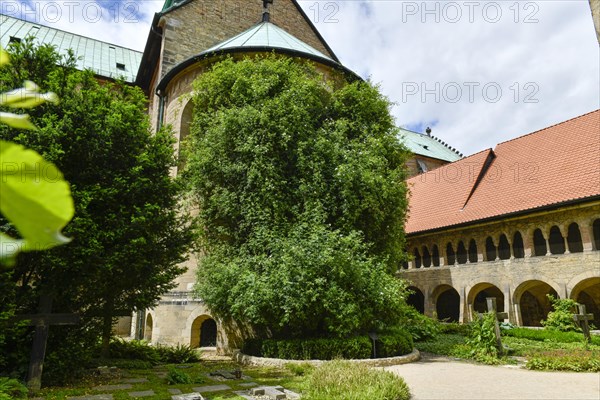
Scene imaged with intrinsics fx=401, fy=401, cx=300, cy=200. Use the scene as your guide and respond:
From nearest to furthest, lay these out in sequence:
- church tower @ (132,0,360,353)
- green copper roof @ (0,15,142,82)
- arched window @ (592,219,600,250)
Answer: church tower @ (132,0,360,353) < arched window @ (592,219,600,250) < green copper roof @ (0,15,142,82)

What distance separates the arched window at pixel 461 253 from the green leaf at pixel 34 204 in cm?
2017

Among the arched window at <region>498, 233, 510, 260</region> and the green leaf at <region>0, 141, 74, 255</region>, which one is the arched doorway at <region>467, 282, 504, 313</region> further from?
the green leaf at <region>0, 141, 74, 255</region>

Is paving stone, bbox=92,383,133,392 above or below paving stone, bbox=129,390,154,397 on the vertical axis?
below

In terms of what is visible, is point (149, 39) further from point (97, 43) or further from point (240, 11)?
point (97, 43)

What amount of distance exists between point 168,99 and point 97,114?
30.7 feet

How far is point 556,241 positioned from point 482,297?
17.6ft

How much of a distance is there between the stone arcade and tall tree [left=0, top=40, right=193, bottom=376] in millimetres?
4325

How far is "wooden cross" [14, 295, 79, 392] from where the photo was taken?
653cm

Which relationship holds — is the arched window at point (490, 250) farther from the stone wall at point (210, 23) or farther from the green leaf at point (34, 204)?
the green leaf at point (34, 204)

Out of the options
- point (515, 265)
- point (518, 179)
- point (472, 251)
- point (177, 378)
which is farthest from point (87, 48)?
point (515, 265)

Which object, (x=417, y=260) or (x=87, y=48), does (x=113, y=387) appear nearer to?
(x=417, y=260)

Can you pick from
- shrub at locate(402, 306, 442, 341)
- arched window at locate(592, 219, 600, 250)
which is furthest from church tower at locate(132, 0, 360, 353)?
arched window at locate(592, 219, 600, 250)

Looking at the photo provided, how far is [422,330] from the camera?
13.8 m

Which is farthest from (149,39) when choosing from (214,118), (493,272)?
(493,272)
